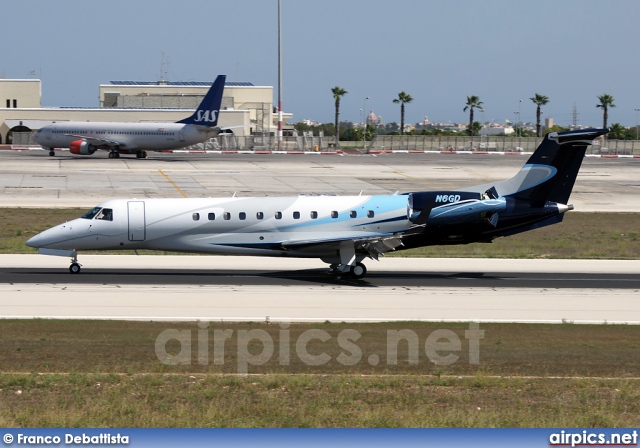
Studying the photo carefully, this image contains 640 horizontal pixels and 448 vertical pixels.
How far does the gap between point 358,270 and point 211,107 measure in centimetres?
5709

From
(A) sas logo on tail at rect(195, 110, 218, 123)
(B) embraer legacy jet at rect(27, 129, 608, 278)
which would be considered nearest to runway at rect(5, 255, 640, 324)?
(B) embraer legacy jet at rect(27, 129, 608, 278)

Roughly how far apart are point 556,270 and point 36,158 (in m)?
61.4

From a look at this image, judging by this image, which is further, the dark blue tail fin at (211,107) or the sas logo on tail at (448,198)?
the dark blue tail fin at (211,107)

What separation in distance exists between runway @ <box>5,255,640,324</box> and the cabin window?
6.18 ft

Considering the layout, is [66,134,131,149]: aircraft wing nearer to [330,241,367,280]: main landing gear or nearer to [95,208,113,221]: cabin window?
[95,208,113,221]: cabin window

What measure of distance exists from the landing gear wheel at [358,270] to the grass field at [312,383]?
8.81m

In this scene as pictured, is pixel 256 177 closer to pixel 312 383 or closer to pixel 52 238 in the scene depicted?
pixel 52 238

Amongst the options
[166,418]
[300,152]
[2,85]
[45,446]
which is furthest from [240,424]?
[2,85]

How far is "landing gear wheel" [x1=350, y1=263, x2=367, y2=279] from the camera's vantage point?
102ft

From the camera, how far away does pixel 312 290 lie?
28484mm

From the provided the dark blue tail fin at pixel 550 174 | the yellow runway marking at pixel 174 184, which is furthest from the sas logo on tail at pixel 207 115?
the dark blue tail fin at pixel 550 174

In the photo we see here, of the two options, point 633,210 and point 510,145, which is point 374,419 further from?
point 510,145

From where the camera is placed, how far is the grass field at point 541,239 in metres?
38.2

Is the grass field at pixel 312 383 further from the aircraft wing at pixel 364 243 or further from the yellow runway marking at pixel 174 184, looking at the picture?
the yellow runway marking at pixel 174 184
